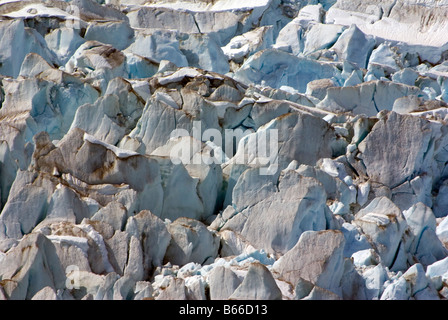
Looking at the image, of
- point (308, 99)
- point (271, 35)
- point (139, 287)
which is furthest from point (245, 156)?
point (271, 35)

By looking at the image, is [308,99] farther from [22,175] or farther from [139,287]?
[139,287]

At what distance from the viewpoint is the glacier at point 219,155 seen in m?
10.0

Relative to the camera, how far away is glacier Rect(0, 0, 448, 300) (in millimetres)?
10008

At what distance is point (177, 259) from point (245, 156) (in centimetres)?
291

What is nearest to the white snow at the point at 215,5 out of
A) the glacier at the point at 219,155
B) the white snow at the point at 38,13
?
the glacier at the point at 219,155

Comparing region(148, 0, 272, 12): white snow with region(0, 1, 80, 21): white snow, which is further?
region(148, 0, 272, 12): white snow

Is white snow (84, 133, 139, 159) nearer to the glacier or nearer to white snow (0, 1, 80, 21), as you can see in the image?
the glacier

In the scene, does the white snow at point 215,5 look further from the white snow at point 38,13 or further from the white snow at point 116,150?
the white snow at point 116,150

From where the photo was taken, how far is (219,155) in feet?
44.0

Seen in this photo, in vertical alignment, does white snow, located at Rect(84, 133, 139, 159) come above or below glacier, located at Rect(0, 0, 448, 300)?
above

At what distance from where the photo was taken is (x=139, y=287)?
372 inches

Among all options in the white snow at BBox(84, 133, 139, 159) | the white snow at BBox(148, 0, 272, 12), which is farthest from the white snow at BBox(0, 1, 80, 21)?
the white snow at BBox(84, 133, 139, 159)

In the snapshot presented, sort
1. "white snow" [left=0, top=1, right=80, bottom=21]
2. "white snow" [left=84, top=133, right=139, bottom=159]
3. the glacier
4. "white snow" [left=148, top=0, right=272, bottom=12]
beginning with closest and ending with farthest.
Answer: the glacier
"white snow" [left=84, top=133, right=139, bottom=159]
"white snow" [left=0, top=1, right=80, bottom=21]
"white snow" [left=148, top=0, right=272, bottom=12]

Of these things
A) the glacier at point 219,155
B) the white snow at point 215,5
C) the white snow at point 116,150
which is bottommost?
the white snow at point 215,5
